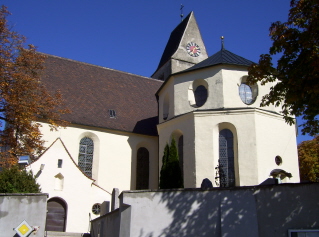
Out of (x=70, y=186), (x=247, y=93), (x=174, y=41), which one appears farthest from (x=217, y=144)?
(x=174, y=41)

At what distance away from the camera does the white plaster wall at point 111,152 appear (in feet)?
73.8

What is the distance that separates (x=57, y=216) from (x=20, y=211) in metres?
7.10

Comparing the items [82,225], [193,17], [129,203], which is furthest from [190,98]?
[193,17]

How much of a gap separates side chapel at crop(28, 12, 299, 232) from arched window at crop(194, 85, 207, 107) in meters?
0.05

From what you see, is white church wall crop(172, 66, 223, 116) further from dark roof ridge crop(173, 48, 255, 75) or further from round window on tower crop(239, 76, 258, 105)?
round window on tower crop(239, 76, 258, 105)

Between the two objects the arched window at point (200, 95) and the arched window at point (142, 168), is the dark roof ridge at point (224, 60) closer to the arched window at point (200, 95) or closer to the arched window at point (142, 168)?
the arched window at point (200, 95)

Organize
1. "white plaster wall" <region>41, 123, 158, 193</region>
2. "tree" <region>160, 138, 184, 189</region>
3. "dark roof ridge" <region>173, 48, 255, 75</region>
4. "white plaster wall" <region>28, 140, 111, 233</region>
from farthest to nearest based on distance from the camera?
1. "white plaster wall" <region>41, 123, 158, 193</region>
2. "dark roof ridge" <region>173, 48, 255, 75</region>
3. "white plaster wall" <region>28, 140, 111, 233</region>
4. "tree" <region>160, 138, 184, 189</region>

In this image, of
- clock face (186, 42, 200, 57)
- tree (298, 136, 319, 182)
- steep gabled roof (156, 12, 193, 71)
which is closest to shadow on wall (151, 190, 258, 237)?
tree (298, 136, 319, 182)

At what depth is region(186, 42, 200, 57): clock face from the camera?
127 feet

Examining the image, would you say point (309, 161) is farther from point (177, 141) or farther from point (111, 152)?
point (111, 152)

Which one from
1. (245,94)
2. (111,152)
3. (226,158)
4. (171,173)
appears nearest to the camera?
(171,173)

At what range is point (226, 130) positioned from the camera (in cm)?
1912

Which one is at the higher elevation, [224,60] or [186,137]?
[224,60]

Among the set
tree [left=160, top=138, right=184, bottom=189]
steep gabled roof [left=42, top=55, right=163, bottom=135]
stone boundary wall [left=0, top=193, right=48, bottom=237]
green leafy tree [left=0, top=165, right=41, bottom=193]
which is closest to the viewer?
stone boundary wall [left=0, top=193, right=48, bottom=237]
